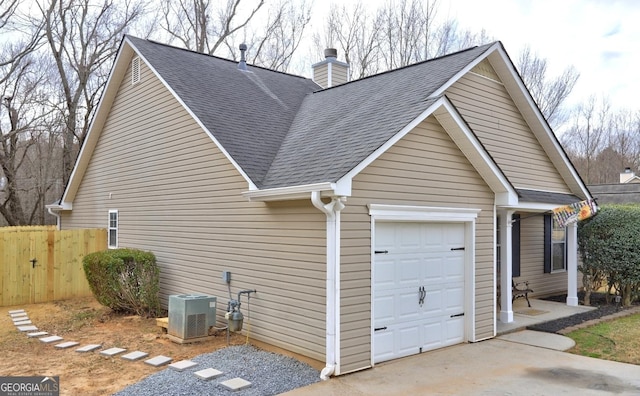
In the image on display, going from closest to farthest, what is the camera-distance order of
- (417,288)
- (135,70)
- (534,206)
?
1. (417,288)
2. (534,206)
3. (135,70)

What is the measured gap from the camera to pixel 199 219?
9453mm

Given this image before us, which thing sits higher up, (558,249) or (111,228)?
(111,228)

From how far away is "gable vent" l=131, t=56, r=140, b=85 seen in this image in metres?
11.8

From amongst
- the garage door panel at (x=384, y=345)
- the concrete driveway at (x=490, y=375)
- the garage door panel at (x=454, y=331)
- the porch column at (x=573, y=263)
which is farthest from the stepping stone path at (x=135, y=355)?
the porch column at (x=573, y=263)

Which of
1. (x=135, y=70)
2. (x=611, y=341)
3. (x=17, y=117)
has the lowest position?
(x=611, y=341)

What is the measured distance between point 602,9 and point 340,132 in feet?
33.2

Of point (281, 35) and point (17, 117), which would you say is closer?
point (17, 117)

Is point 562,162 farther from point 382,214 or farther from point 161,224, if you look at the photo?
point 161,224

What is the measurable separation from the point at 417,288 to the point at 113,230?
338 inches

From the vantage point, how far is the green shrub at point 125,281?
32.1 feet

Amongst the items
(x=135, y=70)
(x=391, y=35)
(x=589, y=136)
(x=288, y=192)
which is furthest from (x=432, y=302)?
(x=589, y=136)

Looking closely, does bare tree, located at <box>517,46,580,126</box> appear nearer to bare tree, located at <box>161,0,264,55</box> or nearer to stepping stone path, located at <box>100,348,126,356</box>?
bare tree, located at <box>161,0,264,55</box>

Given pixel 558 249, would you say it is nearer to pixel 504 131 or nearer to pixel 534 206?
pixel 534 206

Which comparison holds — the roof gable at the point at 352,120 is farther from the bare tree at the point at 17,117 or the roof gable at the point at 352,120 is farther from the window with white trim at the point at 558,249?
the bare tree at the point at 17,117
